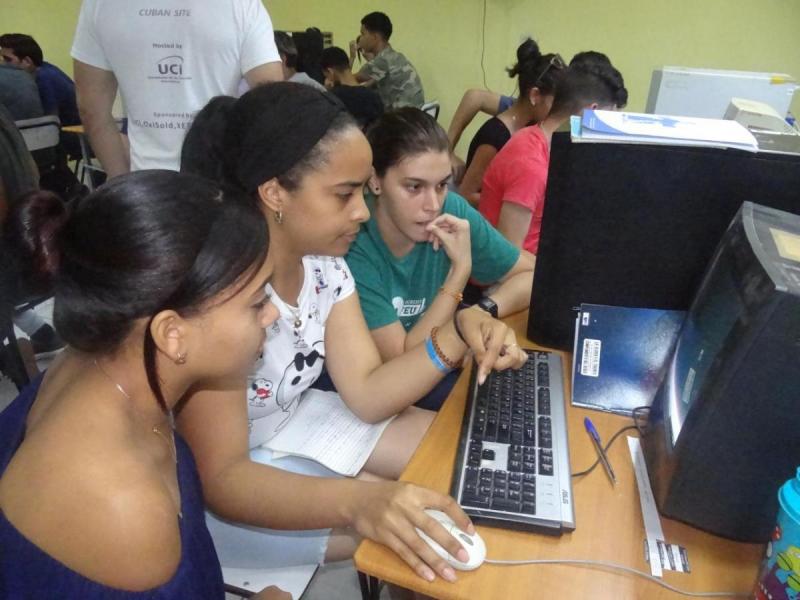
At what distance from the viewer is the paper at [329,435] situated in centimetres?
105

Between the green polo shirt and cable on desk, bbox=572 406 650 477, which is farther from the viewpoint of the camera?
the green polo shirt

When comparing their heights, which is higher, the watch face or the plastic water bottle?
the plastic water bottle

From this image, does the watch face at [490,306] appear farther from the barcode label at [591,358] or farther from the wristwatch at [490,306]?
the barcode label at [591,358]

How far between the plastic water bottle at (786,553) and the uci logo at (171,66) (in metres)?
1.73

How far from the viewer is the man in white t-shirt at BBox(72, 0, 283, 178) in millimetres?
1650

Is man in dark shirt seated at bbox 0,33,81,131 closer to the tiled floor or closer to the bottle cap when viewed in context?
the tiled floor

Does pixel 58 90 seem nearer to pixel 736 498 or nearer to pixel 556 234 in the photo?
pixel 556 234

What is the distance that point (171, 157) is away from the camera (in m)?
1.80

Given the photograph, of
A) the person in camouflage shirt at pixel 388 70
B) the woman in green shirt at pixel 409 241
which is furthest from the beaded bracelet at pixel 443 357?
the person in camouflage shirt at pixel 388 70

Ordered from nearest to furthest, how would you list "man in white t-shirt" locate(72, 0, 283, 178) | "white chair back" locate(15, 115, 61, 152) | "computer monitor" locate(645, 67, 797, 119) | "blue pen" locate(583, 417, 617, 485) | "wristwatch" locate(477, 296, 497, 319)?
"blue pen" locate(583, 417, 617, 485), "wristwatch" locate(477, 296, 497, 319), "man in white t-shirt" locate(72, 0, 283, 178), "computer monitor" locate(645, 67, 797, 119), "white chair back" locate(15, 115, 61, 152)

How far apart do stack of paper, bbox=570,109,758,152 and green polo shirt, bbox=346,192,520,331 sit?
1.61 ft

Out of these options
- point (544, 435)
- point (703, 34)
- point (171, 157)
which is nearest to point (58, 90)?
point (171, 157)

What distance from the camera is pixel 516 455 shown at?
0.79 m

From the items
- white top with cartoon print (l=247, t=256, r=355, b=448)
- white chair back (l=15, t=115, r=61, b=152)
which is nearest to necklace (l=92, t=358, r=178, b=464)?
white top with cartoon print (l=247, t=256, r=355, b=448)
